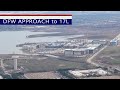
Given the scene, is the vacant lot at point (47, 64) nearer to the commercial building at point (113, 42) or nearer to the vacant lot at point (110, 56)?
the vacant lot at point (110, 56)

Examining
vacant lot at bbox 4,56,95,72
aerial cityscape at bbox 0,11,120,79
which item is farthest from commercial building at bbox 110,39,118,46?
vacant lot at bbox 4,56,95,72

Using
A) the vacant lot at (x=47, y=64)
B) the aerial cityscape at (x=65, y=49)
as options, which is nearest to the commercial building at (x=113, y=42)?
the aerial cityscape at (x=65, y=49)

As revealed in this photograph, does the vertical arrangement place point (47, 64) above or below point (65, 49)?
below

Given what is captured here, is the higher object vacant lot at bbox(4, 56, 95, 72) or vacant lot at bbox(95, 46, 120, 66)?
vacant lot at bbox(95, 46, 120, 66)

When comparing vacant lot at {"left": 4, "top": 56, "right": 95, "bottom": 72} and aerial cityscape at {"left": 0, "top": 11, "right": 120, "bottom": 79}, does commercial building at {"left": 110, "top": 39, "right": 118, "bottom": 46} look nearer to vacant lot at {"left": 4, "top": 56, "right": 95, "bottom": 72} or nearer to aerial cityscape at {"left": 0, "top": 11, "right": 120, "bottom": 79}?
aerial cityscape at {"left": 0, "top": 11, "right": 120, "bottom": 79}

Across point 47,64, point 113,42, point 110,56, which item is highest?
point 113,42

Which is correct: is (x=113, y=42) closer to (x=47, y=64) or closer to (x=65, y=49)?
(x=65, y=49)

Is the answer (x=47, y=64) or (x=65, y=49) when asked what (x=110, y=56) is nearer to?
(x=65, y=49)

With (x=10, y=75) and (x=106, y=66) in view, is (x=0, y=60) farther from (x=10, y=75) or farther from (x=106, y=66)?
(x=106, y=66)

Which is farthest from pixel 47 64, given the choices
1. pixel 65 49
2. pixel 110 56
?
pixel 110 56
